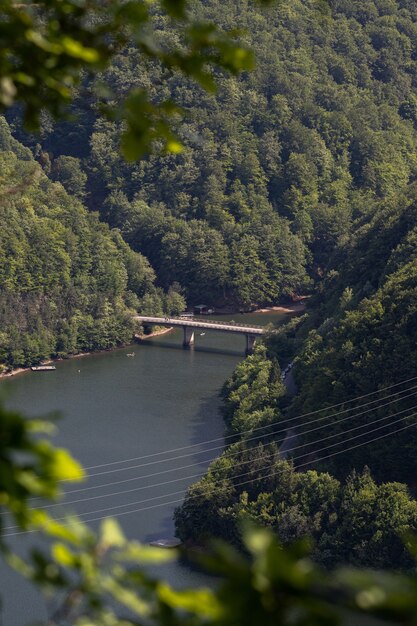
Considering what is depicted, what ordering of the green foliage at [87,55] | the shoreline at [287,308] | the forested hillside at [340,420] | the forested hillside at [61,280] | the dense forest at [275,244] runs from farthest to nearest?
the shoreline at [287,308] < the forested hillside at [61,280] < the dense forest at [275,244] < the forested hillside at [340,420] < the green foliage at [87,55]

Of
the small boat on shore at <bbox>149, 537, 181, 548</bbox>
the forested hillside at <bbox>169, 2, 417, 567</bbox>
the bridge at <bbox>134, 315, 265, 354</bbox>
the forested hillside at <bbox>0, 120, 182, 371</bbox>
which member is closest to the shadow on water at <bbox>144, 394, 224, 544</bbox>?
the small boat on shore at <bbox>149, 537, 181, 548</bbox>

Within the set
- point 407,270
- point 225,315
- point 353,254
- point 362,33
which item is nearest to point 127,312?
point 225,315

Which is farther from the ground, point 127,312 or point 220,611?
point 220,611

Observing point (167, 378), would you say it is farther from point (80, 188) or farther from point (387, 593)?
point (387, 593)

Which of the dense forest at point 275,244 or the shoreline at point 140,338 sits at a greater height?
the dense forest at point 275,244

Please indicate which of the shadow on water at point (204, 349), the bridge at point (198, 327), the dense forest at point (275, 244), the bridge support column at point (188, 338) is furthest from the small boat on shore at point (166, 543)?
the bridge support column at point (188, 338)

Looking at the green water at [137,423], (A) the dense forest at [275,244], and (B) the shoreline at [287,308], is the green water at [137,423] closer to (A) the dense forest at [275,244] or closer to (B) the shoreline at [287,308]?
(A) the dense forest at [275,244]

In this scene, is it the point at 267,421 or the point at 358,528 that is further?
the point at 267,421
